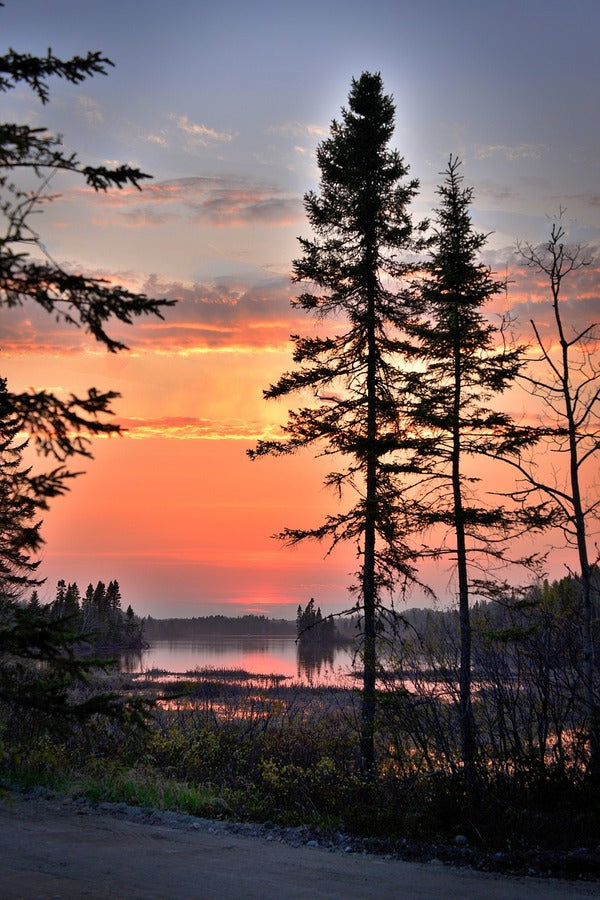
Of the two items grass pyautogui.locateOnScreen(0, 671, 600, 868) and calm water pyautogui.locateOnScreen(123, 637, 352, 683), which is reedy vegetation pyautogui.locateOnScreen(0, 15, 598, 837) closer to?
grass pyautogui.locateOnScreen(0, 671, 600, 868)

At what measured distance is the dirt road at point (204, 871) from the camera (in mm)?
8281

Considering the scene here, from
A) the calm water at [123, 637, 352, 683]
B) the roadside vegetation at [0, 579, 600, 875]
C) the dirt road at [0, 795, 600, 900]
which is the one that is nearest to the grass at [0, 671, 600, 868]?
the roadside vegetation at [0, 579, 600, 875]

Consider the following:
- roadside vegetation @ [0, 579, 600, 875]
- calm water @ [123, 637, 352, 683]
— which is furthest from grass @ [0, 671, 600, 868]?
calm water @ [123, 637, 352, 683]

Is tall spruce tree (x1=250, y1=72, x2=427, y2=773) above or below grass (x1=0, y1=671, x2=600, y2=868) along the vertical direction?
above

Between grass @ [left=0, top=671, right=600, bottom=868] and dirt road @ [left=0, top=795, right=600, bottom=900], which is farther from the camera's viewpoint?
grass @ [left=0, top=671, right=600, bottom=868]

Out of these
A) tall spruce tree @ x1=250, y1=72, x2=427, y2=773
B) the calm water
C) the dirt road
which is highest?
tall spruce tree @ x1=250, y1=72, x2=427, y2=773

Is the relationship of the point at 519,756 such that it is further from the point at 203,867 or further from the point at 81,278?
the point at 81,278

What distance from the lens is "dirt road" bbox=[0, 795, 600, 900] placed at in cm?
828

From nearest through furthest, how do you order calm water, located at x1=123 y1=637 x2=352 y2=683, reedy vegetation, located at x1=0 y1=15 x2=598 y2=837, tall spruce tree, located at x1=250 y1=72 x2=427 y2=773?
reedy vegetation, located at x1=0 y1=15 x2=598 y2=837 → tall spruce tree, located at x1=250 y1=72 x2=427 y2=773 → calm water, located at x1=123 y1=637 x2=352 y2=683

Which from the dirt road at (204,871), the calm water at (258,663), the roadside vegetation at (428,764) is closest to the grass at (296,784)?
the roadside vegetation at (428,764)

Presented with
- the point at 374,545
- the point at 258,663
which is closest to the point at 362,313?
the point at 374,545

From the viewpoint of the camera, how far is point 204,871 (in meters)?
9.16

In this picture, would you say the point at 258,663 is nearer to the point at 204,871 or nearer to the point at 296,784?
the point at 296,784

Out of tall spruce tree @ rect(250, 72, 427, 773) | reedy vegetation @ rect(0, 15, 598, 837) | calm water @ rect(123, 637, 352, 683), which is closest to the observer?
reedy vegetation @ rect(0, 15, 598, 837)
